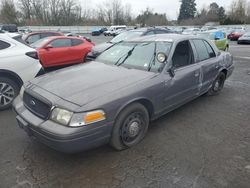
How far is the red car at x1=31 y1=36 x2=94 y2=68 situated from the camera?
746cm

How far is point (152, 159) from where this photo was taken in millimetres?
2936

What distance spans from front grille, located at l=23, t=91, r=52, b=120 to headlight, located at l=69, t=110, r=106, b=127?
16.1 inches

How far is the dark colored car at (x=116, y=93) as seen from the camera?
2.54 metres

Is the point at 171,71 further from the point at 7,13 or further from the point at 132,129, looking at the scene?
the point at 7,13

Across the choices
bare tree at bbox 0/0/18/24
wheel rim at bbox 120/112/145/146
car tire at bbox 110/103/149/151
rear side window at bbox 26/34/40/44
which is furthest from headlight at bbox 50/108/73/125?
bare tree at bbox 0/0/18/24

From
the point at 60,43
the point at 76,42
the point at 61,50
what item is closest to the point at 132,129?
the point at 61,50

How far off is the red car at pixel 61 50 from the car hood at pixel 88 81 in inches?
164

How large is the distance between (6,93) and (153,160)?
11.1 ft

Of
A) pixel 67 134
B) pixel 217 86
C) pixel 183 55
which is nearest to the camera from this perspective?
pixel 67 134

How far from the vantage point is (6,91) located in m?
4.50

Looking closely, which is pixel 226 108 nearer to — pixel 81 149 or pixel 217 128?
pixel 217 128

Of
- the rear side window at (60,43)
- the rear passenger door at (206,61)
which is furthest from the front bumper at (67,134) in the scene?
the rear side window at (60,43)

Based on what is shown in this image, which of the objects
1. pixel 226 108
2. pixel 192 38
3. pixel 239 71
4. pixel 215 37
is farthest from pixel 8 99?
pixel 215 37

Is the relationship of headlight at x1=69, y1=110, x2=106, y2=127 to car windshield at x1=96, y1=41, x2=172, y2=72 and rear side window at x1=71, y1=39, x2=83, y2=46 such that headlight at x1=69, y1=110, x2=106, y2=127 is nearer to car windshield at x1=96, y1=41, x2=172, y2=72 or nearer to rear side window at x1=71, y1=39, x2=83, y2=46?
car windshield at x1=96, y1=41, x2=172, y2=72
